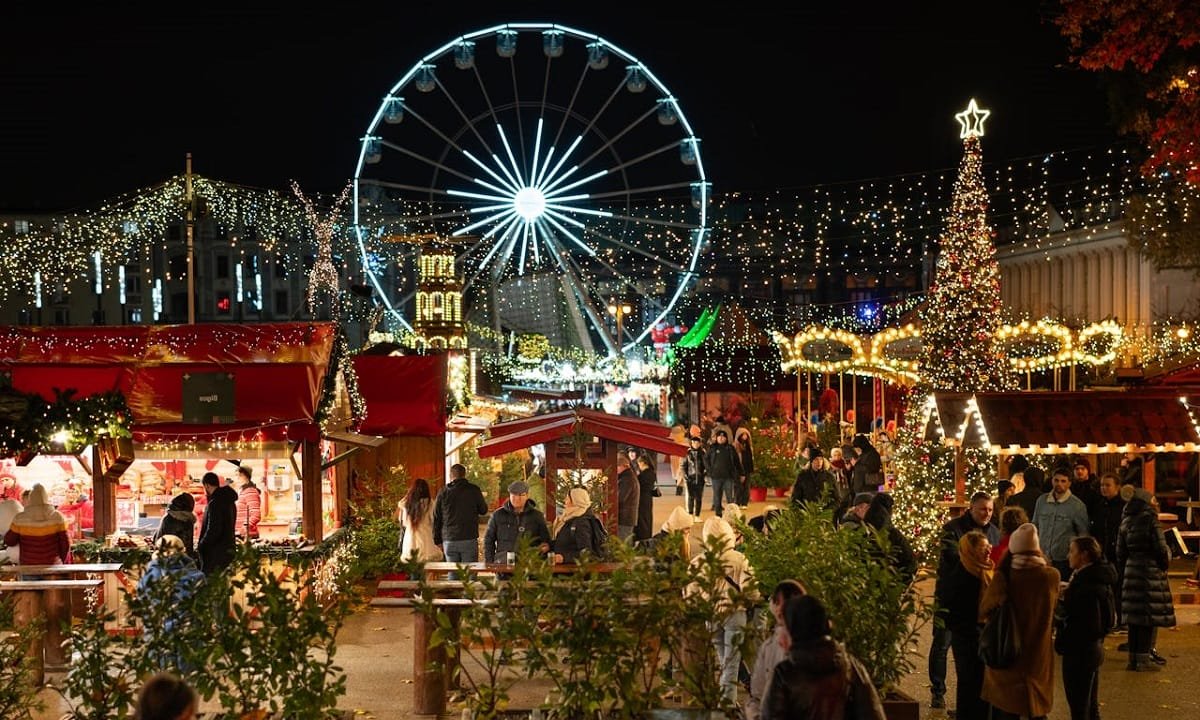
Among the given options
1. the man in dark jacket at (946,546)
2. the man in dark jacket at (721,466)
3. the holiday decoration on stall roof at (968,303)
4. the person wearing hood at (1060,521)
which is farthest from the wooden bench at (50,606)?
the holiday decoration on stall roof at (968,303)

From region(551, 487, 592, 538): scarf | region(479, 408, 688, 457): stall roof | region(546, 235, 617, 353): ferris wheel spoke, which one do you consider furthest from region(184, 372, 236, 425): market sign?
region(546, 235, 617, 353): ferris wheel spoke

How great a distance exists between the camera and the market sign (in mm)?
13758

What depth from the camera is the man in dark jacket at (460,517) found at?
12367 millimetres

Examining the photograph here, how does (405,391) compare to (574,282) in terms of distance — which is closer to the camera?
(405,391)

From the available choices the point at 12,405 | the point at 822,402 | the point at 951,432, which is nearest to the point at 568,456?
the point at 951,432

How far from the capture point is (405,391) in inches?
697

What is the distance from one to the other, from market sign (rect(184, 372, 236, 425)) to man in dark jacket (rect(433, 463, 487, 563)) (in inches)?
106

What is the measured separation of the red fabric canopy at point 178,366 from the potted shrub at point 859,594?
289 inches

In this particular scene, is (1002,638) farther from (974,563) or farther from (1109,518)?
(1109,518)

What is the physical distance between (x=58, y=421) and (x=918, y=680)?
7509mm

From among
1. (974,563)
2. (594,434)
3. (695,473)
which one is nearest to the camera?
(974,563)

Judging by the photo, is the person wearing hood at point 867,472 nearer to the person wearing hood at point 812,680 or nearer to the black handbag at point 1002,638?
the black handbag at point 1002,638

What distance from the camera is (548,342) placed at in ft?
150

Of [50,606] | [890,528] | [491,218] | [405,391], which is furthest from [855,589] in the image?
[491,218]
